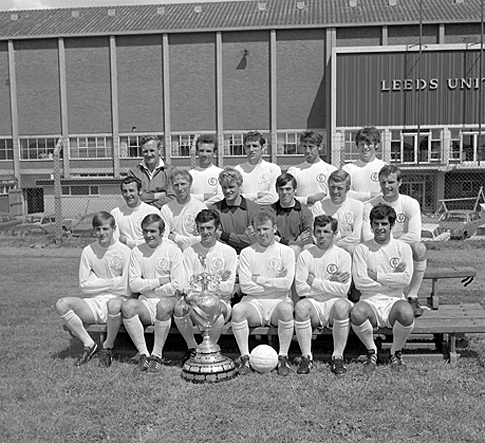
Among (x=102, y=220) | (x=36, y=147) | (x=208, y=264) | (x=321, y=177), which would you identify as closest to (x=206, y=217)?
(x=208, y=264)

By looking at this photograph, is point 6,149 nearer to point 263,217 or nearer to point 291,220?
point 291,220

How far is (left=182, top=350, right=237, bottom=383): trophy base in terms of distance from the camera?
5.17 metres

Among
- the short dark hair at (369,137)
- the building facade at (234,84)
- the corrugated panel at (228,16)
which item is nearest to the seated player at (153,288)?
the short dark hair at (369,137)

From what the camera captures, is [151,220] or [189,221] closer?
[151,220]

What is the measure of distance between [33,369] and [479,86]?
35.0 meters

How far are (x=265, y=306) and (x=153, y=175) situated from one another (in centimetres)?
236

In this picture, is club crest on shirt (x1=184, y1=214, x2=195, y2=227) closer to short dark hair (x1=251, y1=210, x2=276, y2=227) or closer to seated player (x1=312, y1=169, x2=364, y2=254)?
short dark hair (x1=251, y1=210, x2=276, y2=227)

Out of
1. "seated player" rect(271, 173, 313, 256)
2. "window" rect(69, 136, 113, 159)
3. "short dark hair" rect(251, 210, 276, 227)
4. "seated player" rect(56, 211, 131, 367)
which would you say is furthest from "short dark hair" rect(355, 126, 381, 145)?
"window" rect(69, 136, 113, 159)

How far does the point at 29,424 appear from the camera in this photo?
14.4 ft

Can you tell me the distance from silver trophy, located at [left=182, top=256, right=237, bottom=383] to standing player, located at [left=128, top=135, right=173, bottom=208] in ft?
5.52

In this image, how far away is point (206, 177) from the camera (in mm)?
6902

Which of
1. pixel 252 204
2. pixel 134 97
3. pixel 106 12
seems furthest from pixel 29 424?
pixel 106 12

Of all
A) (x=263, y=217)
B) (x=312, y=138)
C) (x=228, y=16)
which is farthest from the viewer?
(x=228, y=16)

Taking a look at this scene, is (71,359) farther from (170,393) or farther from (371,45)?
(371,45)
